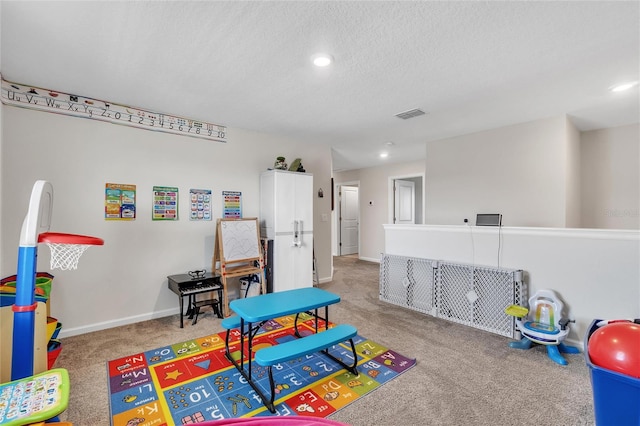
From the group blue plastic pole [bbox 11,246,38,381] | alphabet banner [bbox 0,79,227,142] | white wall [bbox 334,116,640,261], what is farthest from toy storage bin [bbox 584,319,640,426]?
alphabet banner [bbox 0,79,227,142]

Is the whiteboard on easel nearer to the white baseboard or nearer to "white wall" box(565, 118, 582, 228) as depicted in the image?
the white baseboard

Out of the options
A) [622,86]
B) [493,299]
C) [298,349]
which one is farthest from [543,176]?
[298,349]

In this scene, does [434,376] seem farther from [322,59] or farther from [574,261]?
[322,59]

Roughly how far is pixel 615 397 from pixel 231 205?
396cm

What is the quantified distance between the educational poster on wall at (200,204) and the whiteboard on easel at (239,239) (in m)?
0.34

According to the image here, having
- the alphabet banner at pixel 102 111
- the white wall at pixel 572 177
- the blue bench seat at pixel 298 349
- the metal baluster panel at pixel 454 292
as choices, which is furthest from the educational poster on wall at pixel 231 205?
the white wall at pixel 572 177

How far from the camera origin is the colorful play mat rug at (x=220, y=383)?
1.88 metres

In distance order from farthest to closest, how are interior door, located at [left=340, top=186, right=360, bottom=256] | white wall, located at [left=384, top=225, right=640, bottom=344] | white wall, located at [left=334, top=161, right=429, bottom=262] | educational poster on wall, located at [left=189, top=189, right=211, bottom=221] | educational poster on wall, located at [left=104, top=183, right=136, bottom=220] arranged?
interior door, located at [left=340, top=186, right=360, bottom=256] < white wall, located at [left=334, top=161, right=429, bottom=262] < educational poster on wall, located at [left=189, top=189, right=211, bottom=221] < educational poster on wall, located at [left=104, top=183, right=136, bottom=220] < white wall, located at [left=384, top=225, right=640, bottom=344]

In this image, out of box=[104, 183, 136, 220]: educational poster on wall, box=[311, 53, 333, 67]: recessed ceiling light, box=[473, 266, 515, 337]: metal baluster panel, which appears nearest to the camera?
box=[311, 53, 333, 67]: recessed ceiling light

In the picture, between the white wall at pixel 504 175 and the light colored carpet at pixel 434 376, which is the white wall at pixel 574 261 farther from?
the white wall at pixel 504 175

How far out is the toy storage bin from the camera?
3.59ft

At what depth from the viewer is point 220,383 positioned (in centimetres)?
218

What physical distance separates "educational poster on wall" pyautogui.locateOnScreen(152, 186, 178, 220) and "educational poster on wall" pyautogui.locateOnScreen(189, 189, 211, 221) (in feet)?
0.66

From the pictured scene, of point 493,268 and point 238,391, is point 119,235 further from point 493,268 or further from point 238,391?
point 493,268
